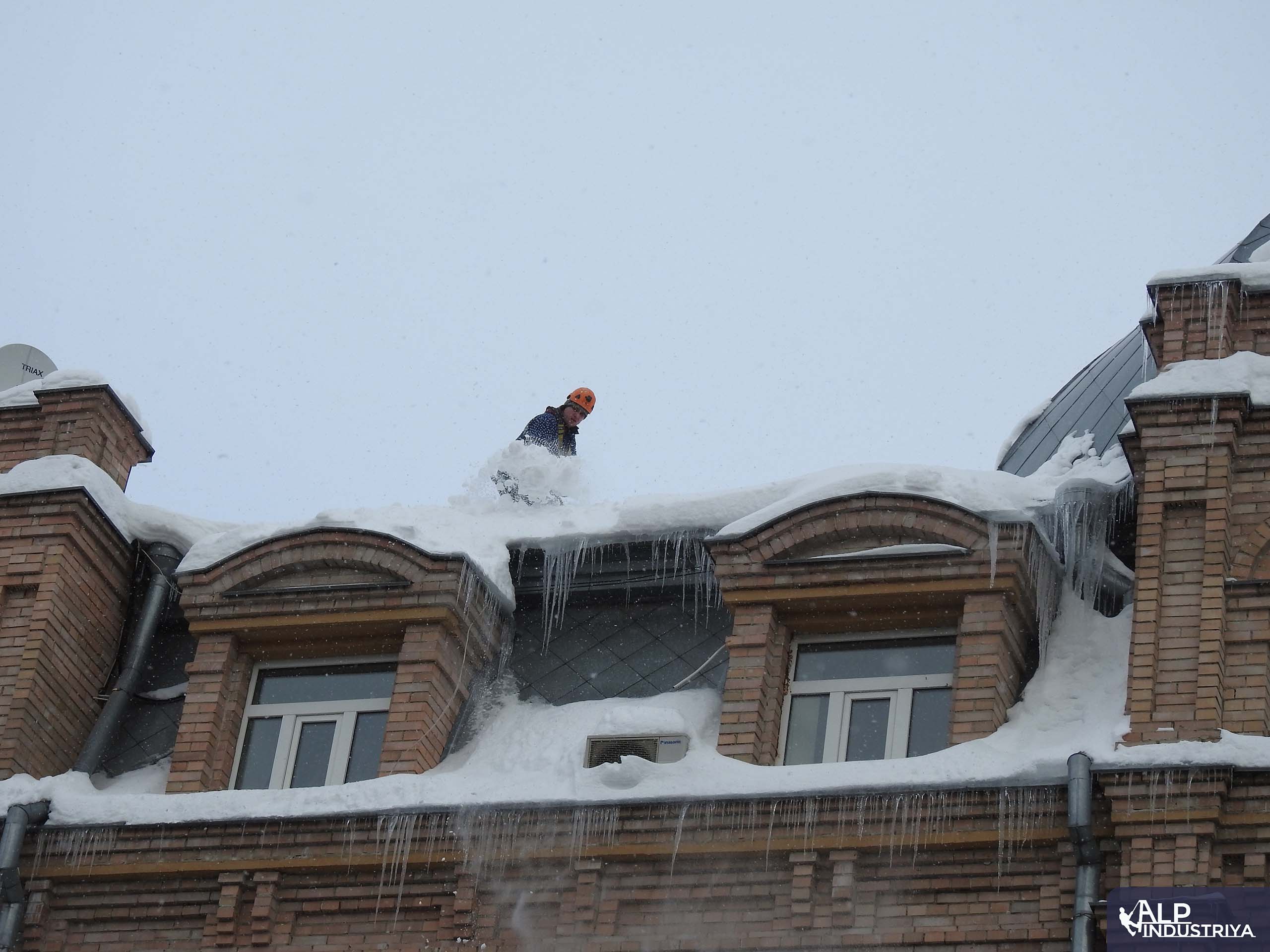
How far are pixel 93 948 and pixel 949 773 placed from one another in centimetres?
532

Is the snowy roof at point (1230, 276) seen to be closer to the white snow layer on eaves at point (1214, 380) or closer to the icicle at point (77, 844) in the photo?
the white snow layer on eaves at point (1214, 380)

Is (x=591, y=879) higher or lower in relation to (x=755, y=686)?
lower

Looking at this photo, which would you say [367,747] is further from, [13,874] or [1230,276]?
[1230,276]

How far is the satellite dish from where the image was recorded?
1825 cm

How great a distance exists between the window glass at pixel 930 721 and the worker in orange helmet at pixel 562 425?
14.0 feet

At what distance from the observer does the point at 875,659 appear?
45.1 ft

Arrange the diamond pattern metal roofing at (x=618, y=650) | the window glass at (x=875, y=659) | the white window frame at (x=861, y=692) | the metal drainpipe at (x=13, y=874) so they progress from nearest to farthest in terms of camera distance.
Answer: the white window frame at (x=861, y=692) < the metal drainpipe at (x=13, y=874) < the window glass at (x=875, y=659) < the diamond pattern metal roofing at (x=618, y=650)

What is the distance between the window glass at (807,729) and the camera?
44.1 feet

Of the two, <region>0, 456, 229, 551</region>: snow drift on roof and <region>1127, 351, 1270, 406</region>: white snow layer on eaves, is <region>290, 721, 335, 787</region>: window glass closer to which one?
<region>0, 456, 229, 551</region>: snow drift on roof

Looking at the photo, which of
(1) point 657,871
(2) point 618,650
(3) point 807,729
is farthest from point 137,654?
(3) point 807,729

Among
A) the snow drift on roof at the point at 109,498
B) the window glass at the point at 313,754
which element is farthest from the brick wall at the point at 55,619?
the window glass at the point at 313,754

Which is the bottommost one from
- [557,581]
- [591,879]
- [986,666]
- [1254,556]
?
[591,879]

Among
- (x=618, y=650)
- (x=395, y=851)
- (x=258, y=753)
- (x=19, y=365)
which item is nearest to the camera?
(x=395, y=851)

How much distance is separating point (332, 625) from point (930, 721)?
3975mm
